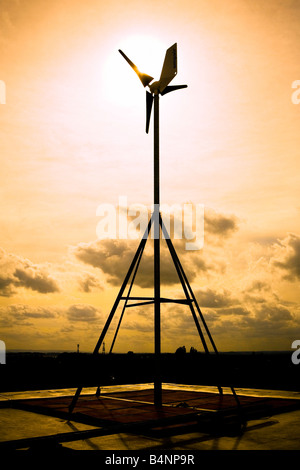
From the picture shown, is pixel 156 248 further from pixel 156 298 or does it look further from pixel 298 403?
pixel 298 403

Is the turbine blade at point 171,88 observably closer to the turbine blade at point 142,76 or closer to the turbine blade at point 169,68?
the turbine blade at point 169,68

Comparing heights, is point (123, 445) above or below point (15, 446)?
below

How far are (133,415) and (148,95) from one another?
9980 millimetres

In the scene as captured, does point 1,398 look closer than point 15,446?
No

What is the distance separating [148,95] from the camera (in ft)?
49.3

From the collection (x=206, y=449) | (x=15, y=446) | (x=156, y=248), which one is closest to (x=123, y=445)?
(x=206, y=449)

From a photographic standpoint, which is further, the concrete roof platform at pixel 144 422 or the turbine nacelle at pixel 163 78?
the turbine nacelle at pixel 163 78

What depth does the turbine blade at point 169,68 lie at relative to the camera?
14.4 meters

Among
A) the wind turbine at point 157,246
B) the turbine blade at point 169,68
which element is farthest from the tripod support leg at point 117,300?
the turbine blade at point 169,68

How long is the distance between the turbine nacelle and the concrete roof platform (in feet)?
30.0

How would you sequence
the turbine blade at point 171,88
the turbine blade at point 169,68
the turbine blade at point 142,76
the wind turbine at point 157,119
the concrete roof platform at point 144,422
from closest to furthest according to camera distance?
1. the concrete roof platform at point 144,422
2. the wind turbine at point 157,119
3. the turbine blade at point 169,68
4. the turbine blade at point 142,76
5. the turbine blade at point 171,88

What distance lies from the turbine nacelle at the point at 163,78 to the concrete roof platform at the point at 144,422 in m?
9.15

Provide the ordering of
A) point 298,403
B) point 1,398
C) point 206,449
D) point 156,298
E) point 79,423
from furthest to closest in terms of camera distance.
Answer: point 1,398, point 298,403, point 156,298, point 79,423, point 206,449
